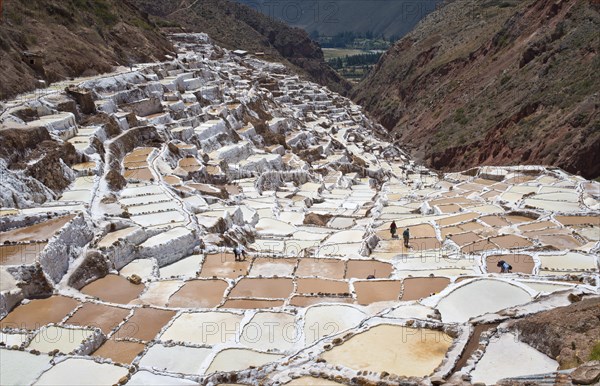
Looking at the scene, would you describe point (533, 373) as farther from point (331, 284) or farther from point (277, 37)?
point (277, 37)

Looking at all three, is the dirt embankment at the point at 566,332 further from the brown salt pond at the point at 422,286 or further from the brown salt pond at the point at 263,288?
the brown salt pond at the point at 263,288

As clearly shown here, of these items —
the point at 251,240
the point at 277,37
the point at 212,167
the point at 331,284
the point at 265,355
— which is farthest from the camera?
the point at 277,37

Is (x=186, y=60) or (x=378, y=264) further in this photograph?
(x=186, y=60)

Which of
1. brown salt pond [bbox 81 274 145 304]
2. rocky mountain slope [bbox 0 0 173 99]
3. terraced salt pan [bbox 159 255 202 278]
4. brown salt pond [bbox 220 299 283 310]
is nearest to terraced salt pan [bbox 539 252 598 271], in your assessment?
brown salt pond [bbox 220 299 283 310]

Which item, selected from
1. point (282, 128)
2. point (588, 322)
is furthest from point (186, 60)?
point (588, 322)

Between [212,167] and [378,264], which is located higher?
[212,167]

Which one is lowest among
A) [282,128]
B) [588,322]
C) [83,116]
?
[588,322]

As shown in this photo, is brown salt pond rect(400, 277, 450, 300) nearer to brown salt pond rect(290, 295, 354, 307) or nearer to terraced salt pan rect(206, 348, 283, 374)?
brown salt pond rect(290, 295, 354, 307)
